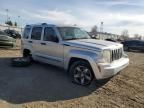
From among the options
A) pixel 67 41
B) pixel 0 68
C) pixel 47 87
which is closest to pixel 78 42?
pixel 67 41

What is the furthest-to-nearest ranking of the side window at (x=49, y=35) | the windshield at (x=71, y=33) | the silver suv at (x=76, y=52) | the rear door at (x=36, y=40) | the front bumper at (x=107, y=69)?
the rear door at (x=36, y=40) → the side window at (x=49, y=35) → the windshield at (x=71, y=33) → the silver suv at (x=76, y=52) → the front bumper at (x=107, y=69)

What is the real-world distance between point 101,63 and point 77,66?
3.01 feet

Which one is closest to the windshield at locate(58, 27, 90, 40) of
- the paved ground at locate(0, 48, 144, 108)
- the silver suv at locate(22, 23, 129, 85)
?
the silver suv at locate(22, 23, 129, 85)

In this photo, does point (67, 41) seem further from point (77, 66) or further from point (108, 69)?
point (108, 69)

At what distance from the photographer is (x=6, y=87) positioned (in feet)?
21.5

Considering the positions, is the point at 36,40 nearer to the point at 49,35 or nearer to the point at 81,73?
the point at 49,35

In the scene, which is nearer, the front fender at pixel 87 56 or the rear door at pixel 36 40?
the front fender at pixel 87 56

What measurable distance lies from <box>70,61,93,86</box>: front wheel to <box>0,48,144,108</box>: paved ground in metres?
0.20

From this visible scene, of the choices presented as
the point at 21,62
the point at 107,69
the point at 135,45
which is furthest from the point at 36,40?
the point at 135,45

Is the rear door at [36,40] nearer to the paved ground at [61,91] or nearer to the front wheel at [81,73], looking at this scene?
the paved ground at [61,91]

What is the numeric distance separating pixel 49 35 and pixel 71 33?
0.84m

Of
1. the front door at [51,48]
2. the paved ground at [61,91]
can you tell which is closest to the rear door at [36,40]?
the front door at [51,48]

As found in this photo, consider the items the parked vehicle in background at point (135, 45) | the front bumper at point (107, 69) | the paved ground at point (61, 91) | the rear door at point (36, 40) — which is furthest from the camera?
the parked vehicle in background at point (135, 45)

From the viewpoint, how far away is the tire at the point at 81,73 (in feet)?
21.9
